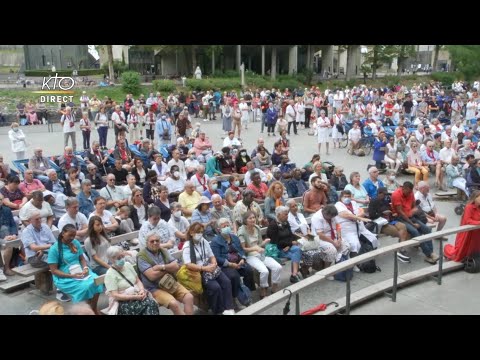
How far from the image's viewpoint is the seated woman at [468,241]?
7668 millimetres

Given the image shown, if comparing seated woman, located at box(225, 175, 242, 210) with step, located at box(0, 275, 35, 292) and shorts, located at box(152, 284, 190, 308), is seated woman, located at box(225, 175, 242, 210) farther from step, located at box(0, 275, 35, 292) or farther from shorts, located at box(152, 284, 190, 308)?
step, located at box(0, 275, 35, 292)

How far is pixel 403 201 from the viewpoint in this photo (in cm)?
922

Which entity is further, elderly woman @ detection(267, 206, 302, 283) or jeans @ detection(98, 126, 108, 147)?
jeans @ detection(98, 126, 108, 147)

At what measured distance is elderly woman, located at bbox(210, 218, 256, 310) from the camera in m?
7.02

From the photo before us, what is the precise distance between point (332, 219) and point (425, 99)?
2271 cm

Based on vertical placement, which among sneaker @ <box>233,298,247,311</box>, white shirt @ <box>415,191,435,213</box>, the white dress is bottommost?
sneaker @ <box>233,298,247,311</box>

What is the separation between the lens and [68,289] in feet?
22.1

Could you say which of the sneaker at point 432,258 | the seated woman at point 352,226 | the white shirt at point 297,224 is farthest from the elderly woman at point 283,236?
the sneaker at point 432,258

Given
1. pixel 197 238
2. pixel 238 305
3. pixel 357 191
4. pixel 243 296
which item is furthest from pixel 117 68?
pixel 243 296

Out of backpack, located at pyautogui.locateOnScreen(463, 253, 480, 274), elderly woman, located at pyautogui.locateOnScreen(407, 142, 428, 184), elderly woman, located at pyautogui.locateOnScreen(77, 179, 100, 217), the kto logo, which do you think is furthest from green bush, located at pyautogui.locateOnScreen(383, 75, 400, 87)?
elderly woman, located at pyautogui.locateOnScreen(77, 179, 100, 217)

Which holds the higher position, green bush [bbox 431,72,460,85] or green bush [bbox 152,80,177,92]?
green bush [bbox 431,72,460,85]

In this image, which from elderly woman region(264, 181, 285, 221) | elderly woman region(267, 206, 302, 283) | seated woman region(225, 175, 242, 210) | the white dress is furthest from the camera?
the white dress

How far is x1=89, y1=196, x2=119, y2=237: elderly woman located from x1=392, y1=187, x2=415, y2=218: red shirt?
467cm

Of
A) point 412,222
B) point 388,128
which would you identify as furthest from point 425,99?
point 412,222
